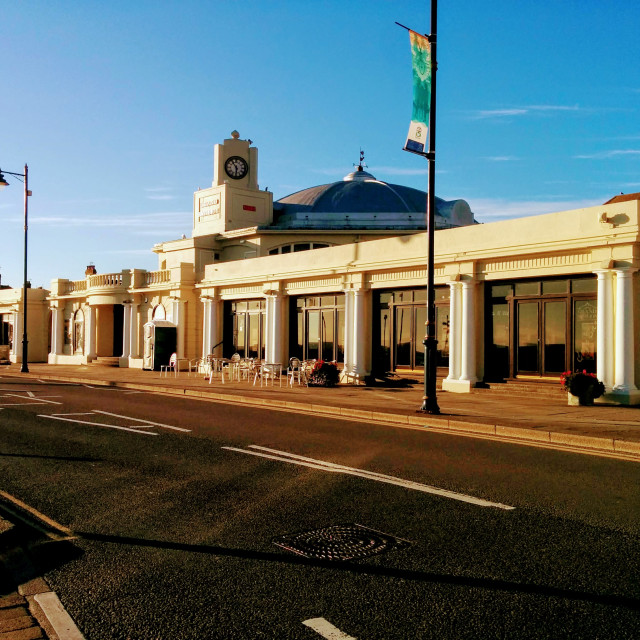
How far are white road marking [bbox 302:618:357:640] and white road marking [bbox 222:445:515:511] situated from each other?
3.22m

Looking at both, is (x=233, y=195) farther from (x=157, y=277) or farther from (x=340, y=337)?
(x=340, y=337)

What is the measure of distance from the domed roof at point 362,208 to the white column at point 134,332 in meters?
9.74

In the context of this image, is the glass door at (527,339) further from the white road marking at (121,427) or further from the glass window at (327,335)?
the white road marking at (121,427)

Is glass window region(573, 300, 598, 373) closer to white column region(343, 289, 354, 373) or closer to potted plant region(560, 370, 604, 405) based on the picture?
potted plant region(560, 370, 604, 405)

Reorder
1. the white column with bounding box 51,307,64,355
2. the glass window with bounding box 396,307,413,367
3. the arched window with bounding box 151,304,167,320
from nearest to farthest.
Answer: the glass window with bounding box 396,307,413,367
the arched window with bounding box 151,304,167,320
the white column with bounding box 51,307,64,355

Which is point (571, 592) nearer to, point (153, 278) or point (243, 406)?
point (243, 406)

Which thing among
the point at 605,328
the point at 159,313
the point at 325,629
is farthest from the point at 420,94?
the point at 159,313

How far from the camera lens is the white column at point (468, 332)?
69.4 ft

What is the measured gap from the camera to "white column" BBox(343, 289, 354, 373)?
1005 inches

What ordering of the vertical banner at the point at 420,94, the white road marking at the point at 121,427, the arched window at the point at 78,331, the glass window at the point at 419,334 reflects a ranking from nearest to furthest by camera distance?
the white road marking at the point at 121,427 < the vertical banner at the point at 420,94 < the glass window at the point at 419,334 < the arched window at the point at 78,331

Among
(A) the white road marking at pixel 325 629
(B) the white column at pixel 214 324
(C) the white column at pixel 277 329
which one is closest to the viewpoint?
(A) the white road marking at pixel 325 629

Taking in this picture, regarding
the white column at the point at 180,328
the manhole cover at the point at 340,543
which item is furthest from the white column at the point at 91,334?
the manhole cover at the point at 340,543

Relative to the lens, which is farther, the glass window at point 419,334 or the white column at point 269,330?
the white column at point 269,330

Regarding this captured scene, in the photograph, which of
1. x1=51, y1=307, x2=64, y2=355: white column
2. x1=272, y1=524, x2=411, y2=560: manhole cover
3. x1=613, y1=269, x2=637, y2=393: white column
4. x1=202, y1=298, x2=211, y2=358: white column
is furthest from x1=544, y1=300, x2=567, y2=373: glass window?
x1=51, y1=307, x2=64, y2=355: white column
